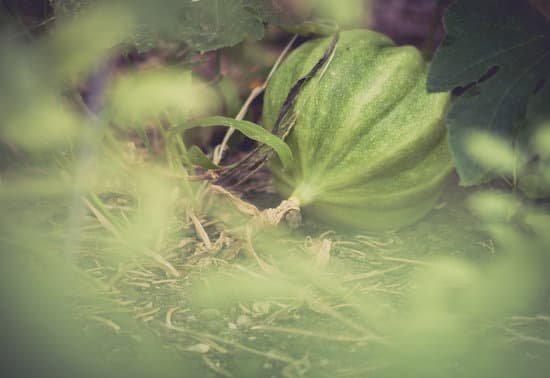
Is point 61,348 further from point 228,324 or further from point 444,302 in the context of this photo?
point 444,302

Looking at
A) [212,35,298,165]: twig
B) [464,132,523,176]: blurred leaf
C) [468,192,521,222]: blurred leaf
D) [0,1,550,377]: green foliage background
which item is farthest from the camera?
[212,35,298,165]: twig

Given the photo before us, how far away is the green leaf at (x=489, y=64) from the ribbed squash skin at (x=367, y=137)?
73mm

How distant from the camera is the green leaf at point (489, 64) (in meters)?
1.03

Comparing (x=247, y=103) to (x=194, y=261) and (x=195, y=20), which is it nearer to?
(x=195, y=20)

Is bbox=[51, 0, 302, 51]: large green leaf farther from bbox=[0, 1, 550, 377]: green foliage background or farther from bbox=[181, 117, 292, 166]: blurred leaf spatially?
bbox=[181, 117, 292, 166]: blurred leaf

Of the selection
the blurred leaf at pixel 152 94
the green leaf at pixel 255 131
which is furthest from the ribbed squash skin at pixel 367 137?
the blurred leaf at pixel 152 94

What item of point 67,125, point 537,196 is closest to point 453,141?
point 537,196

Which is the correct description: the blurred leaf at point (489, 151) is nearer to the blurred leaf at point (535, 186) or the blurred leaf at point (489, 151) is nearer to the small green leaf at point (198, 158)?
the blurred leaf at point (535, 186)

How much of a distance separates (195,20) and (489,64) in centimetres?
49

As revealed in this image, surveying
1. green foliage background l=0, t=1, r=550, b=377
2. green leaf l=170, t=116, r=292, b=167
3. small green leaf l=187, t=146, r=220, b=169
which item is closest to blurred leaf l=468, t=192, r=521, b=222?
green foliage background l=0, t=1, r=550, b=377

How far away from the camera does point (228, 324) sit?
2.89 ft

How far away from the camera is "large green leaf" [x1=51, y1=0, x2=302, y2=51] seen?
1.08 meters

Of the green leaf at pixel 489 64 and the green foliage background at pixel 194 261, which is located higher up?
the green leaf at pixel 489 64

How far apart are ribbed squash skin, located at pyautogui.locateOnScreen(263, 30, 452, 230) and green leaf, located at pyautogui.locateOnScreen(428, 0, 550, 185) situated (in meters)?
0.07
